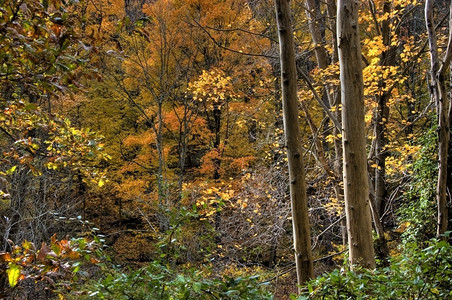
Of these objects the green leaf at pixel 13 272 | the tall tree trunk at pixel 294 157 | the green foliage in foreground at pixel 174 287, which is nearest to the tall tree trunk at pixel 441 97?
the tall tree trunk at pixel 294 157

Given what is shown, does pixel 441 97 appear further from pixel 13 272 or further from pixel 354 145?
pixel 13 272

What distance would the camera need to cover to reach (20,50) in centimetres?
217

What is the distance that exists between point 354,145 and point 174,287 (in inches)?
71.5

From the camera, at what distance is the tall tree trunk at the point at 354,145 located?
2.86m

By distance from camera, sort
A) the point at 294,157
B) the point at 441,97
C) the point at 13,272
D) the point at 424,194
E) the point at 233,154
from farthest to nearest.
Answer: the point at 233,154 < the point at 424,194 < the point at 441,97 < the point at 294,157 < the point at 13,272

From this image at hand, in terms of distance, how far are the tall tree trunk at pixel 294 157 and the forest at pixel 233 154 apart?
0.04 ft

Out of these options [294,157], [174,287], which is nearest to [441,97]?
[294,157]

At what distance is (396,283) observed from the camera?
6.55 ft

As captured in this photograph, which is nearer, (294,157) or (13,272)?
(13,272)

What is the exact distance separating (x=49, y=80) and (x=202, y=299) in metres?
1.52

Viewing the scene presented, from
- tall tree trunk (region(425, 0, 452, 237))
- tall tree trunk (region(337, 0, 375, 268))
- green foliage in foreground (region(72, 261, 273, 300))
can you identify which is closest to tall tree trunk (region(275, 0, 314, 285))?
tall tree trunk (region(337, 0, 375, 268))

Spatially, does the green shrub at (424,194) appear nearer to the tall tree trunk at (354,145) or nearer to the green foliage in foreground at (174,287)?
the tall tree trunk at (354,145)

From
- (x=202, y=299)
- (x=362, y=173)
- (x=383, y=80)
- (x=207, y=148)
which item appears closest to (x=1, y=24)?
(x=202, y=299)

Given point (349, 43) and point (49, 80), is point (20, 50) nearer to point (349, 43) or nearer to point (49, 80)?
point (49, 80)
